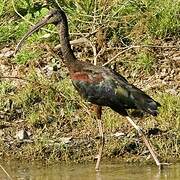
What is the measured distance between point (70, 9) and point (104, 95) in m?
3.15

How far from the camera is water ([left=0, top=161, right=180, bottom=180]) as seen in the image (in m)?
7.63

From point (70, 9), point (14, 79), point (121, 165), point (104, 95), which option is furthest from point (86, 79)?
point (70, 9)

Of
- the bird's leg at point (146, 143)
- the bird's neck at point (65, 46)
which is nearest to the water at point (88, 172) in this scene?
the bird's leg at point (146, 143)

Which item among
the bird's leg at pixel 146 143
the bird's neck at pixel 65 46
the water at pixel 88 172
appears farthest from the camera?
the bird's neck at pixel 65 46

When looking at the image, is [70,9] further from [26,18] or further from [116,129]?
[116,129]

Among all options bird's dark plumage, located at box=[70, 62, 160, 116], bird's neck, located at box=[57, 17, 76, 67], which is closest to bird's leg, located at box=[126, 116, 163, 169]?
bird's dark plumage, located at box=[70, 62, 160, 116]

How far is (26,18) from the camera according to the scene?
434 inches

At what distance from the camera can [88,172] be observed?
7953mm

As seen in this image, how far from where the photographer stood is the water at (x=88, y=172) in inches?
301

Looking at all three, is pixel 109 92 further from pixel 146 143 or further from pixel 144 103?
pixel 146 143

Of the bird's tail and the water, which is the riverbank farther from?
the bird's tail

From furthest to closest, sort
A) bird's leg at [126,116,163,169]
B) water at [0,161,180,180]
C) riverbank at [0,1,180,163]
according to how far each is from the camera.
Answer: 1. riverbank at [0,1,180,163]
2. bird's leg at [126,116,163,169]
3. water at [0,161,180,180]

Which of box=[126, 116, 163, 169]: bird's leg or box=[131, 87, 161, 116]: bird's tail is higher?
box=[131, 87, 161, 116]: bird's tail

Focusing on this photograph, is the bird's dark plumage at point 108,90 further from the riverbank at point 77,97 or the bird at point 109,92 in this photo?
the riverbank at point 77,97
